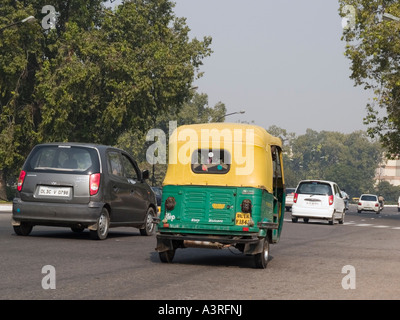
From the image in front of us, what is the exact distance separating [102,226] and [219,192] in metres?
4.62

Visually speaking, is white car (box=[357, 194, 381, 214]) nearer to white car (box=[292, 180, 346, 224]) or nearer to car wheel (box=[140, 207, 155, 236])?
white car (box=[292, 180, 346, 224])

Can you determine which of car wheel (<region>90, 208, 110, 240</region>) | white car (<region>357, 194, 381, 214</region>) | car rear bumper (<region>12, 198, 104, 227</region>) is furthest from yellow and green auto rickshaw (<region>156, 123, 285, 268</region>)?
white car (<region>357, 194, 381, 214</region>)

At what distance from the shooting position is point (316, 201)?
3206 centimetres

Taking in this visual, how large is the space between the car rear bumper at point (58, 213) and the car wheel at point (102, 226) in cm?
36

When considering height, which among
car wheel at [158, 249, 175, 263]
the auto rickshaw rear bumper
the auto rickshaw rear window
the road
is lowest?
the road

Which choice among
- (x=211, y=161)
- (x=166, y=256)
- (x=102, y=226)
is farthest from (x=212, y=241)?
(x=102, y=226)

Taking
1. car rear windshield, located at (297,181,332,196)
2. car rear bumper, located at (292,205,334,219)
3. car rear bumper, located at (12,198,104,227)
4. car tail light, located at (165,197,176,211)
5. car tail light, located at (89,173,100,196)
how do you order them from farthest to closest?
car rear windshield, located at (297,181,332,196) < car rear bumper, located at (292,205,334,219) < car tail light, located at (89,173,100,196) < car rear bumper, located at (12,198,104,227) < car tail light, located at (165,197,176,211)

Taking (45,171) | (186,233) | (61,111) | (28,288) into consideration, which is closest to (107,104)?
(61,111)

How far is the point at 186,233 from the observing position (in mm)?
12023

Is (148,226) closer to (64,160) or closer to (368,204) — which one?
(64,160)

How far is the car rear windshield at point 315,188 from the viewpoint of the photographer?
32.2m

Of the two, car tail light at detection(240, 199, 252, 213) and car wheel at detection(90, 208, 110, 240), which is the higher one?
car tail light at detection(240, 199, 252, 213)

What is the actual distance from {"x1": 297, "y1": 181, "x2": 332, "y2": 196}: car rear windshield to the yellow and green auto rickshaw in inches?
773

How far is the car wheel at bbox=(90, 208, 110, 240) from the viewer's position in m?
15.8
